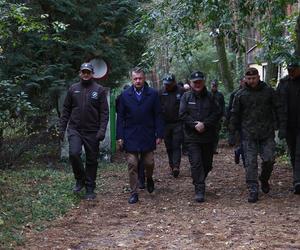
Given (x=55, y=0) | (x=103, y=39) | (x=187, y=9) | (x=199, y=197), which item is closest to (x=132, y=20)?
(x=103, y=39)

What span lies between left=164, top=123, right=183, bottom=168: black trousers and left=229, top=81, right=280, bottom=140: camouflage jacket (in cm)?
263

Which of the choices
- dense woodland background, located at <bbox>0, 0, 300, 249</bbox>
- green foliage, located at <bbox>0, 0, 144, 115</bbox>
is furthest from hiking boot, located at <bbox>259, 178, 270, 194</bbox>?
green foliage, located at <bbox>0, 0, 144, 115</bbox>

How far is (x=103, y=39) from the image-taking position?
1448cm

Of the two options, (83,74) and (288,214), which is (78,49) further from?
(288,214)

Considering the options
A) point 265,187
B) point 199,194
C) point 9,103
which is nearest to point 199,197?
point 199,194

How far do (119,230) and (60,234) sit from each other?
2.40 feet

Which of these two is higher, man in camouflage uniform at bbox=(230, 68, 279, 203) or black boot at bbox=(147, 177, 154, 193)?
man in camouflage uniform at bbox=(230, 68, 279, 203)

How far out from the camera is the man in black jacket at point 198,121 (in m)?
8.50

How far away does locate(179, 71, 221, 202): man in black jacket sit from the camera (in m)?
8.50

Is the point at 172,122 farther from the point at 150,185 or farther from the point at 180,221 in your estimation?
the point at 180,221

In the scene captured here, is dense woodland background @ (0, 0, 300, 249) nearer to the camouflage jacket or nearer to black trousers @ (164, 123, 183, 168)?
the camouflage jacket

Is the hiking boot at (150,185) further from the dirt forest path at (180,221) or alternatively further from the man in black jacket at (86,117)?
the man in black jacket at (86,117)

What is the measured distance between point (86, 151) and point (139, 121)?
0.99 meters

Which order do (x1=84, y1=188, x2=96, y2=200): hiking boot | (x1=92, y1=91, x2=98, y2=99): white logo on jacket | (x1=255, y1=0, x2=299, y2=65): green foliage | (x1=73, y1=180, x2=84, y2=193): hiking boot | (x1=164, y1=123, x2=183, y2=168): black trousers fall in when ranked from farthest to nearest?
(x1=164, y1=123, x2=183, y2=168): black trousers → (x1=255, y1=0, x2=299, y2=65): green foliage → (x1=73, y1=180, x2=84, y2=193): hiking boot → (x1=84, y1=188, x2=96, y2=200): hiking boot → (x1=92, y1=91, x2=98, y2=99): white logo on jacket
